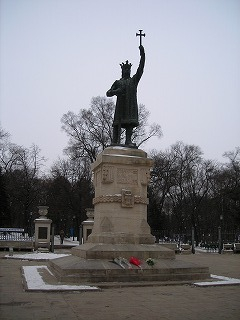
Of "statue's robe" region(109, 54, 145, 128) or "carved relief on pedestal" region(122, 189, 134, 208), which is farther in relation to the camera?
"statue's robe" region(109, 54, 145, 128)

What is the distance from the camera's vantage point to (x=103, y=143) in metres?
39.9

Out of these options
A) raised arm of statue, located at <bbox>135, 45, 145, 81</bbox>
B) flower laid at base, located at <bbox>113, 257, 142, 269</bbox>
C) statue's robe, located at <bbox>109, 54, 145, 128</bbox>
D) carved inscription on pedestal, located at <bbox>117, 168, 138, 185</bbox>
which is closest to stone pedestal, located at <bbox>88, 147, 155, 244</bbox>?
carved inscription on pedestal, located at <bbox>117, 168, 138, 185</bbox>

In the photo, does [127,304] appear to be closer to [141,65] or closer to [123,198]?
[123,198]

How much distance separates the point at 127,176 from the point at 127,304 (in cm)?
615

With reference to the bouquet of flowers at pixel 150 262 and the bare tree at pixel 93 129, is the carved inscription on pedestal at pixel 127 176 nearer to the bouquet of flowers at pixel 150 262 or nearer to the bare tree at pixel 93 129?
the bouquet of flowers at pixel 150 262

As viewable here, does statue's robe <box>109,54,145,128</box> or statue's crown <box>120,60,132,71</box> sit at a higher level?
statue's crown <box>120,60,132,71</box>

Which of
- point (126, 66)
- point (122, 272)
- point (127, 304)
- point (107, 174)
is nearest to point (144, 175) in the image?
point (107, 174)

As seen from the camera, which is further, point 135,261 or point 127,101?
point 127,101

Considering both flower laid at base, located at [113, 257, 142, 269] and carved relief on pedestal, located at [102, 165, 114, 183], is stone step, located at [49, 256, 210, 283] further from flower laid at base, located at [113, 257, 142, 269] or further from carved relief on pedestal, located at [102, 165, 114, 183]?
carved relief on pedestal, located at [102, 165, 114, 183]

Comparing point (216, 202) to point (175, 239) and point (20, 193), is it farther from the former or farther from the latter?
point (20, 193)

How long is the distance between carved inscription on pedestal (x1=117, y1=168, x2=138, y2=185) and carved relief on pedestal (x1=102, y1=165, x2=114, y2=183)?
0.28 m

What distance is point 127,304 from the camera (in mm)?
8195

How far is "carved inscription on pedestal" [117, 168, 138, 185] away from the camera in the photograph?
1378 cm

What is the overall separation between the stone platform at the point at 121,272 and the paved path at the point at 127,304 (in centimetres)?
95
